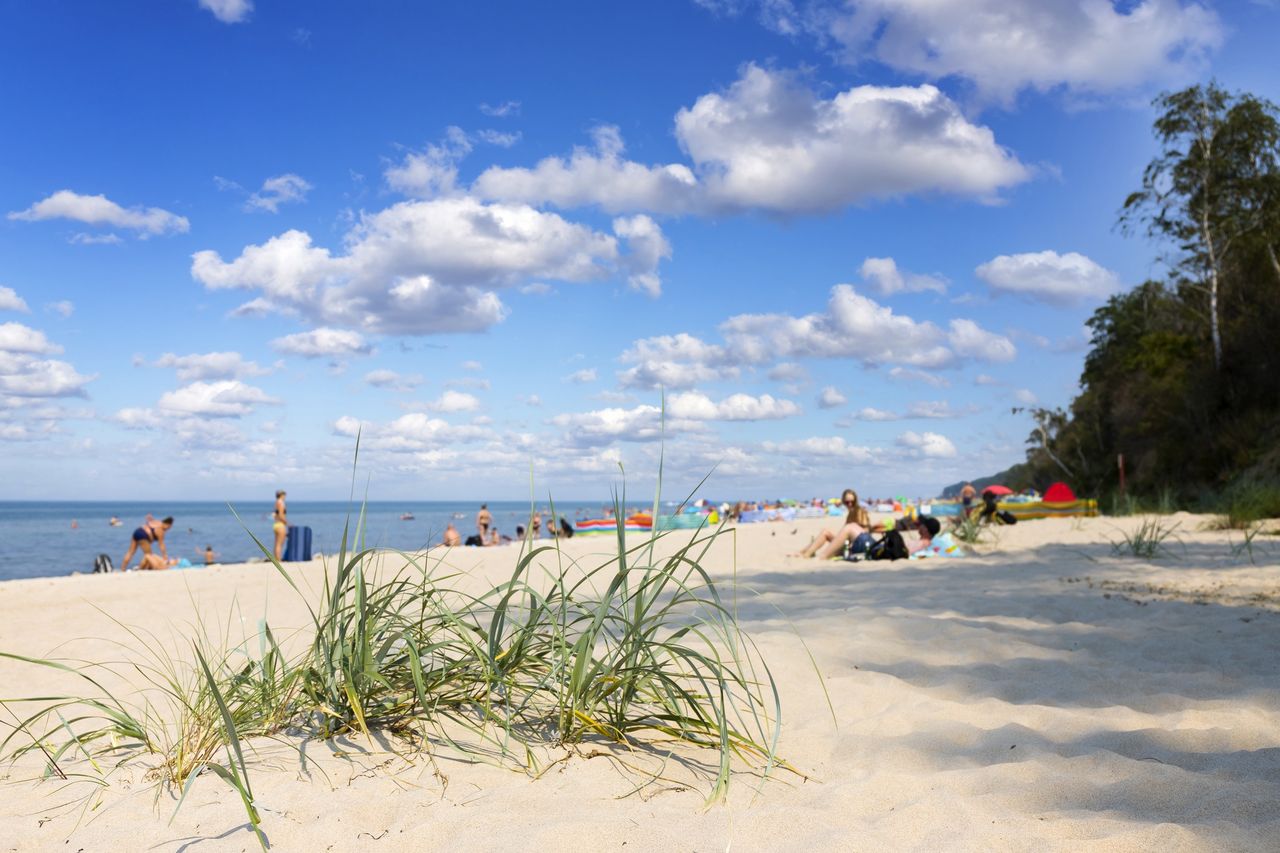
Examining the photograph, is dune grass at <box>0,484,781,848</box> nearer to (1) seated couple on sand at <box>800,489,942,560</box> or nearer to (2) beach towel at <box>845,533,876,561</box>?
(2) beach towel at <box>845,533,876,561</box>

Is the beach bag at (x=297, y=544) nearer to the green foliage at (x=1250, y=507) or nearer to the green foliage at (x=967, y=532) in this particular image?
the green foliage at (x=967, y=532)

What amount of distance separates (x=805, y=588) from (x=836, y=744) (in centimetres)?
432

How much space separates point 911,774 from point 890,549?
739 centimetres

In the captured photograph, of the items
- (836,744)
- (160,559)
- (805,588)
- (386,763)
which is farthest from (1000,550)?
(160,559)

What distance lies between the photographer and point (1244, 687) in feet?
10.5

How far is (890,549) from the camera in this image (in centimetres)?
951

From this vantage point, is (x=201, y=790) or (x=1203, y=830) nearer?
(x=1203, y=830)

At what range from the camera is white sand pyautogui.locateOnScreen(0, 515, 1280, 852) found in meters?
1.93

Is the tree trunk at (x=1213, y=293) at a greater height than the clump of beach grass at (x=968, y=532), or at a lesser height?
greater

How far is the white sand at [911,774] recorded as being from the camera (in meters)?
1.93

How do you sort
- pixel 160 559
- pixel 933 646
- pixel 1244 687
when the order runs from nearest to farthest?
pixel 1244 687 → pixel 933 646 → pixel 160 559

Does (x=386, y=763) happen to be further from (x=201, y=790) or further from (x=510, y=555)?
(x=510, y=555)

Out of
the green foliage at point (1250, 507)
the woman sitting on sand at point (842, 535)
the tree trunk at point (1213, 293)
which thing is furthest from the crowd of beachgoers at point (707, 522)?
the tree trunk at point (1213, 293)

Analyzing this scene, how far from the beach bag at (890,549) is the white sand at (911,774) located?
4.47 metres
